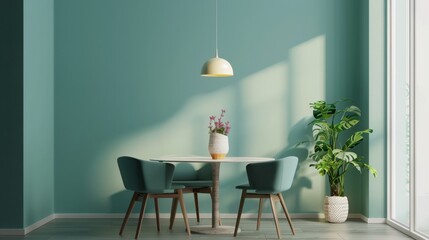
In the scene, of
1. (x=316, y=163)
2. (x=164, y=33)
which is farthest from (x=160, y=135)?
(x=316, y=163)

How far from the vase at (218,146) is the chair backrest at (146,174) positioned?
0.50 metres

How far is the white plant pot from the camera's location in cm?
742

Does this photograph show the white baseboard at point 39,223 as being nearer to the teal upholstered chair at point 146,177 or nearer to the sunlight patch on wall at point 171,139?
the sunlight patch on wall at point 171,139

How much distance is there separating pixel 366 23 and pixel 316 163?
1.60 m

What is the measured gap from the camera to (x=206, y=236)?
6.50 metres

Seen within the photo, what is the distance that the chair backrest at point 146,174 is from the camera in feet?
20.7

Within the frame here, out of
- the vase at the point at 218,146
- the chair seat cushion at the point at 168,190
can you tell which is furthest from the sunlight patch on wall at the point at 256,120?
the chair seat cushion at the point at 168,190

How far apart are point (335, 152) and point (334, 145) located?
0.61 feet

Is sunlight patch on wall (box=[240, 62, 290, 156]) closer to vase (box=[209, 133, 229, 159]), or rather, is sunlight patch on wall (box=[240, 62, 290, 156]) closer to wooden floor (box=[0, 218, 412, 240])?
wooden floor (box=[0, 218, 412, 240])

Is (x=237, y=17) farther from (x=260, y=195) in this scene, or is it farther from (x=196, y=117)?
(x=260, y=195)

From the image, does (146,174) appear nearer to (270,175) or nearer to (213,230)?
(213,230)
